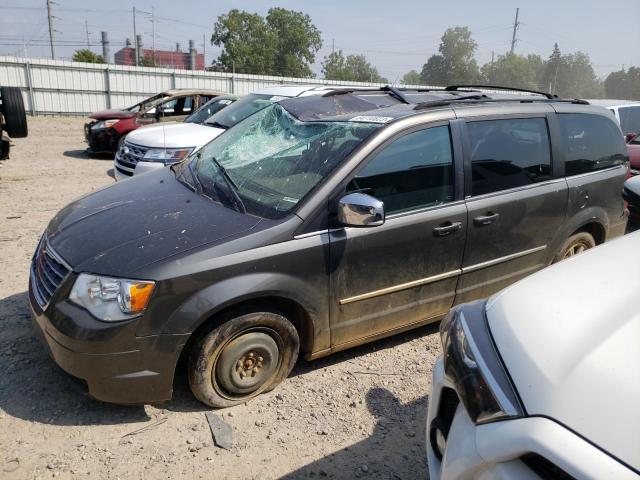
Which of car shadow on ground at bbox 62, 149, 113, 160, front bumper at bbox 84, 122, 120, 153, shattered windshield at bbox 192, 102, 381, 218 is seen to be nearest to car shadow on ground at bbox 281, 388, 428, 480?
shattered windshield at bbox 192, 102, 381, 218

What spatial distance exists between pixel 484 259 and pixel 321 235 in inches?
54.4

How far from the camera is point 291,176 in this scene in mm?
3164

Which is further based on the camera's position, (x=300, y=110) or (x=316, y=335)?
(x=300, y=110)

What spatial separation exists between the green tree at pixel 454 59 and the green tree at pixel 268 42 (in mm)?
20518

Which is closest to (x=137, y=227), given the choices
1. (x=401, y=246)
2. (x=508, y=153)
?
(x=401, y=246)

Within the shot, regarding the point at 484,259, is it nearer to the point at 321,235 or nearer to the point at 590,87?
the point at 321,235

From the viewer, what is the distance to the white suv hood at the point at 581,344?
130 cm

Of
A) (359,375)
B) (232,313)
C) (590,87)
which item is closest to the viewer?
(232,313)

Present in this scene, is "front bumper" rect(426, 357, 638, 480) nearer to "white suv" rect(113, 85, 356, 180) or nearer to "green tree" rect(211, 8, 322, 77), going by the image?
"white suv" rect(113, 85, 356, 180)

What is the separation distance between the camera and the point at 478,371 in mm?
1663

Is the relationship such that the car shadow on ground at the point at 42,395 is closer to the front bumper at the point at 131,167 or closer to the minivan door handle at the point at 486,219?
the minivan door handle at the point at 486,219

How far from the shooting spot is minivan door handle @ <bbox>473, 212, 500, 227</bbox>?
11.3 ft

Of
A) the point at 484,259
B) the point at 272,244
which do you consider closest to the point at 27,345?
the point at 272,244

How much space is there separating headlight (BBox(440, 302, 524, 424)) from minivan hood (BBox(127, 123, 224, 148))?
589 centimetres
